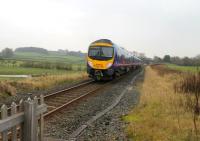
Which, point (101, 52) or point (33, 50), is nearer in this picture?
point (101, 52)

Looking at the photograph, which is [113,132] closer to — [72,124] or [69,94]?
[72,124]

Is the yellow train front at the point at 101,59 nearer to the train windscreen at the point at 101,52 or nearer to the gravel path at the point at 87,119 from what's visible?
the train windscreen at the point at 101,52

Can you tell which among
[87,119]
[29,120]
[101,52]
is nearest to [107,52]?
[101,52]

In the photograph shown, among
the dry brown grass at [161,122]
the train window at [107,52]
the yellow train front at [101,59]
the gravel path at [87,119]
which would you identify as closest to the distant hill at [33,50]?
the yellow train front at [101,59]

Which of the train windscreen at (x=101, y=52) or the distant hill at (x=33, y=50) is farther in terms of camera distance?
the distant hill at (x=33, y=50)

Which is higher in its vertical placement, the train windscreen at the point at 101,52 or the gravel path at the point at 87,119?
the train windscreen at the point at 101,52

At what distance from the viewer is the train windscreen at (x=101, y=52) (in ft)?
76.8

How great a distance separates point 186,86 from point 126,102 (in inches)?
155

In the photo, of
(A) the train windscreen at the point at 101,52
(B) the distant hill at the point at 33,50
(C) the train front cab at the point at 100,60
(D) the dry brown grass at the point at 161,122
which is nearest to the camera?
(D) the dry brown grass at the point at 161,122

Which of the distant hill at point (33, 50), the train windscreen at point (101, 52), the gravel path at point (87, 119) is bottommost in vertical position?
the gravel path at point (87, 119)

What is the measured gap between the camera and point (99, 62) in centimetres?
2328

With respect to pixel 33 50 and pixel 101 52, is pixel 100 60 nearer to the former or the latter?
pixel 101 52

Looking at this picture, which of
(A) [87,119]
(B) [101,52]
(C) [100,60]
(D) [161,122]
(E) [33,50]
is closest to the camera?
(D) [161,122]

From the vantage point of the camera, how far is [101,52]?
2352 centimetres
